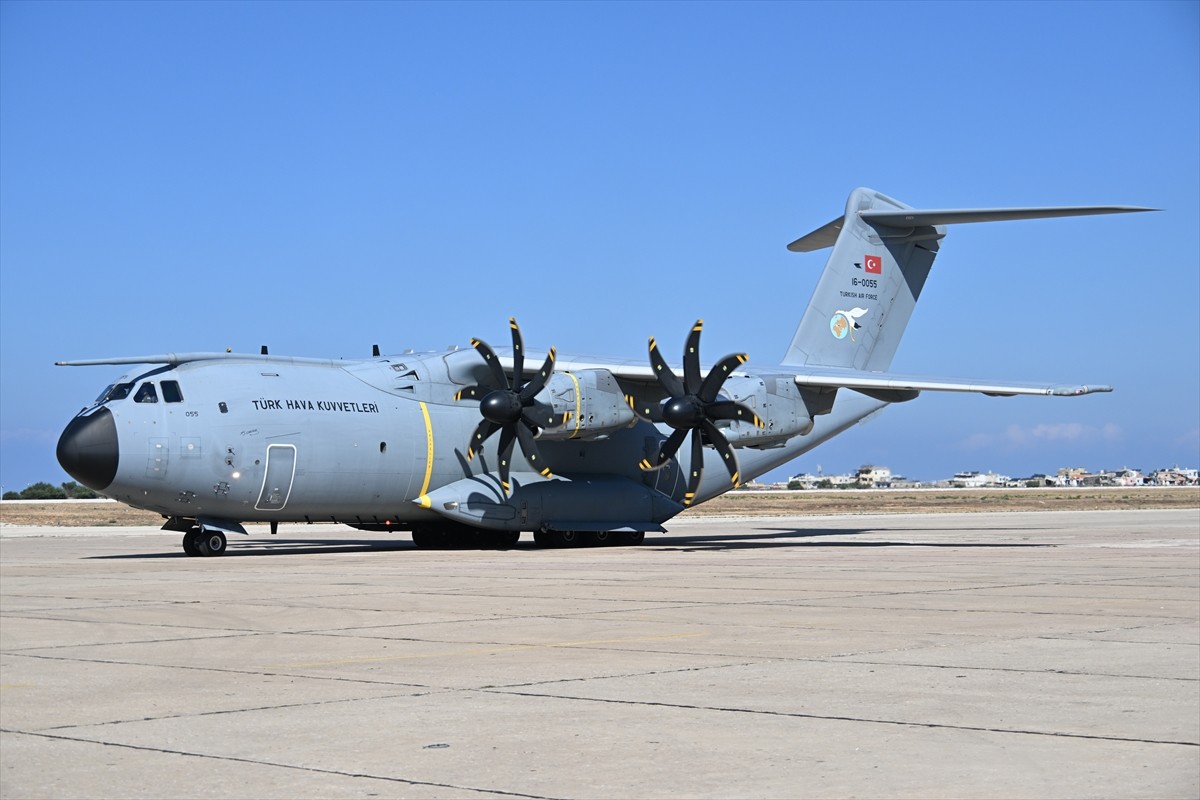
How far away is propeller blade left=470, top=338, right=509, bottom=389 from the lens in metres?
24.6

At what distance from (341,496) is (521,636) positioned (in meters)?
13.7

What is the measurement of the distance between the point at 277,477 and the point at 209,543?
1.76 meters

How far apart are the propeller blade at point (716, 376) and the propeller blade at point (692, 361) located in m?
0.15

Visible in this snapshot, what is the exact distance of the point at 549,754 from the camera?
629cm

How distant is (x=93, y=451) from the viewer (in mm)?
21516

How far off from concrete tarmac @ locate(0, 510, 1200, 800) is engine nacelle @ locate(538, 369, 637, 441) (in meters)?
7.40

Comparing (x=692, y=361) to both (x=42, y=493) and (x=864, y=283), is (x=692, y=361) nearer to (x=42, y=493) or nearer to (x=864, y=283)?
(x=864, y=283)

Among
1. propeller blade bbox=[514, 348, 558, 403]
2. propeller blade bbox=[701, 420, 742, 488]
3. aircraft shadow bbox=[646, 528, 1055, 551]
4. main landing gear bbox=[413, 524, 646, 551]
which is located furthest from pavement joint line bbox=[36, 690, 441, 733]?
main landing gear bbox=[413, 524, 646, 551]

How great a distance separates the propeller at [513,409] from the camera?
24156 millimetres

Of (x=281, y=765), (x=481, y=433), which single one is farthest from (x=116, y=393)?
(x=281, y=765)

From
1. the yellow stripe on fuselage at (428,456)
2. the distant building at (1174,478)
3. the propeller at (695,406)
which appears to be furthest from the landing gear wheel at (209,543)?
the distant building at (1174,478)

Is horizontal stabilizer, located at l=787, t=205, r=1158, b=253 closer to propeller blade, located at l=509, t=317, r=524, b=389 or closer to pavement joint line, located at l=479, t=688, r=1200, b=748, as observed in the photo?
propeller blade, located at l=509, t=317, r=524, b=389

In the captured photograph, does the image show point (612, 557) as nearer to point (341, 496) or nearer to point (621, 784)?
point (341, 496)

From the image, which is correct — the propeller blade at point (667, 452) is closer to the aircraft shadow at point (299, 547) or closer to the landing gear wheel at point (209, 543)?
the aircraft shadow at point (299, 547)
